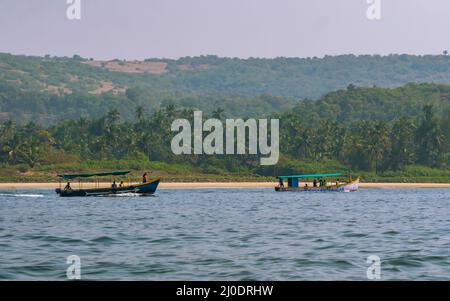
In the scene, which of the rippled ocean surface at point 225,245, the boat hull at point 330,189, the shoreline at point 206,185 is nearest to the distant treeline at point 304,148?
the shoreline at point 206,185

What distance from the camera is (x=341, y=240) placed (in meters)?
45.2

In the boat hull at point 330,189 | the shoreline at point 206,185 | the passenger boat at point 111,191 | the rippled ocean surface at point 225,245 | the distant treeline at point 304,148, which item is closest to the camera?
the rippled ocean surface at point 225,245

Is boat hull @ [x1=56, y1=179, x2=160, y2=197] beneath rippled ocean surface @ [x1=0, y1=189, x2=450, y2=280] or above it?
beneath

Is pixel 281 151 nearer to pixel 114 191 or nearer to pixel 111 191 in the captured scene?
pixel 111 191

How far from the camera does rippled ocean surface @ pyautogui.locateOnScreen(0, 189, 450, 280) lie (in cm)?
3158

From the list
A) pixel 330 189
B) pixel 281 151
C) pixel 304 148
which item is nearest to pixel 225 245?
pixel 330 189

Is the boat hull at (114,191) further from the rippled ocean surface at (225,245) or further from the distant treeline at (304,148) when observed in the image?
the distant treeline at (304,148)

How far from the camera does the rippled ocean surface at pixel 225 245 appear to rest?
3158 centimetres

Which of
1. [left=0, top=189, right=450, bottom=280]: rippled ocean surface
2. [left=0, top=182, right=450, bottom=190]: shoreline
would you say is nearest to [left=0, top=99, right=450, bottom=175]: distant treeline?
[left=0, top=182, right=450, bottom=190]: shoreline

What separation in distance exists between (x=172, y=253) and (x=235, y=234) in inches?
461

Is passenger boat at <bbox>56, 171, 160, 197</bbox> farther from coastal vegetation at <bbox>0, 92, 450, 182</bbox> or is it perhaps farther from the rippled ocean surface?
coastal vegetation at <bbox>0, 92, 450, 182</bbox>

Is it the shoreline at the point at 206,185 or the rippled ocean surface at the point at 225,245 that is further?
the shoreline at the point at 206,185
